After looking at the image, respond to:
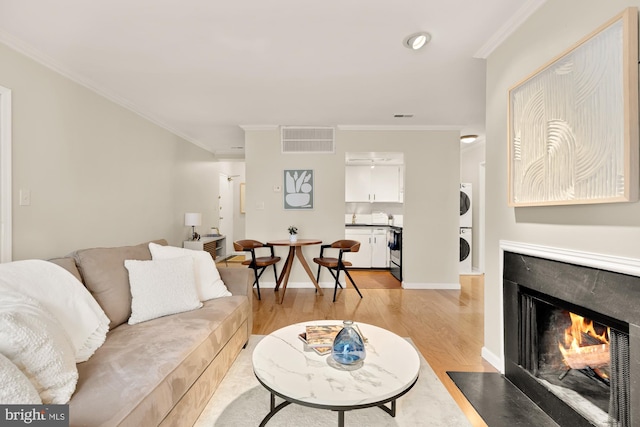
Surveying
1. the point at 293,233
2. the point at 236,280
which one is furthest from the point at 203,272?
the point at 293,233

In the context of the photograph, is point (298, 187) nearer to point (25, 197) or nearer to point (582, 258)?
point (25, 197)

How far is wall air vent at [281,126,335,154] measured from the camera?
14.8 feet

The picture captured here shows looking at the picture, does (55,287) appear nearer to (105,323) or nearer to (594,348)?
(105,323)

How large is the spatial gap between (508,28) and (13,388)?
3.02 meters

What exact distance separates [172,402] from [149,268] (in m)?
1.04

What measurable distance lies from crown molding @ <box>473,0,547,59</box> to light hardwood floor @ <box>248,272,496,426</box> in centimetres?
239

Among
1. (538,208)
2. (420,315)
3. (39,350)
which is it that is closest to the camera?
(39,350)

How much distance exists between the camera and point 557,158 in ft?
5.36

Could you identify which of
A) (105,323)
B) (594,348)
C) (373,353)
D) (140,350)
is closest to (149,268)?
(105,323)

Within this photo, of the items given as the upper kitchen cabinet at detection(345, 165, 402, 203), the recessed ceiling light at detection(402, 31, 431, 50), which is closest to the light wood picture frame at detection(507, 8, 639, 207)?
the recessed ceiling light at detection(402, 31, 431, 50)

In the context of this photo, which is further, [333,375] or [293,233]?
[293,233]

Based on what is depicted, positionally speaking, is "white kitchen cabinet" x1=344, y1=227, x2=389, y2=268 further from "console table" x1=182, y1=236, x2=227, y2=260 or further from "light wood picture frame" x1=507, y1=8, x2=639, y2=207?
"light wood picture frame" x1=507, y1=8, x2=639, y2=207

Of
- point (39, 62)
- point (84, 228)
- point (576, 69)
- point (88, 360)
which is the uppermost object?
point (39, 62)

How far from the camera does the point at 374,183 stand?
6.35m
